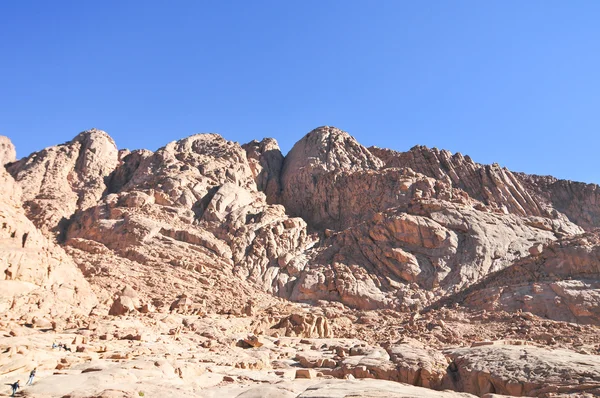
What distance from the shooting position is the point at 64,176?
5888 cm

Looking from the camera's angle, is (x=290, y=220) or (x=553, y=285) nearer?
(x=553, y=285)

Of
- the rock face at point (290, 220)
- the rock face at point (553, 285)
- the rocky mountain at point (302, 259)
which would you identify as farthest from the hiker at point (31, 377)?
the rock face at point (553, 285)

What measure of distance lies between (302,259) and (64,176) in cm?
3192

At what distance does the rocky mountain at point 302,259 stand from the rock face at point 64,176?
0.24 m

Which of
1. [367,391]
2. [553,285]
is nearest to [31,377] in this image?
[367,391]

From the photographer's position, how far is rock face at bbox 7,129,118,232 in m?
50.2

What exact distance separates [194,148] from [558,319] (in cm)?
5241

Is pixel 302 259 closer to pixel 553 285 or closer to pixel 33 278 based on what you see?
pixel 553 285

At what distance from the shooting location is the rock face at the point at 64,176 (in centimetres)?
5022

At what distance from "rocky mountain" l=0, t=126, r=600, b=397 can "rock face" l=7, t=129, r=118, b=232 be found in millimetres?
241

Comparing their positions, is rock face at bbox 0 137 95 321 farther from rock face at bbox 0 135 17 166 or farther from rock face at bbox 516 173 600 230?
rock face at bbox 516 173 600 230

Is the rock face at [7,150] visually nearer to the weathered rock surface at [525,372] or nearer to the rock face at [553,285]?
the rock face at [553,285]

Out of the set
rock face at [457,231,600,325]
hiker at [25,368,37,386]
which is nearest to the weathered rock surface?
hiker at [25,368,37,386]

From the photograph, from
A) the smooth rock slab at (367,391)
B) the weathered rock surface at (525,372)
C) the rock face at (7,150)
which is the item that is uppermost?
the rock face at (7,150)
